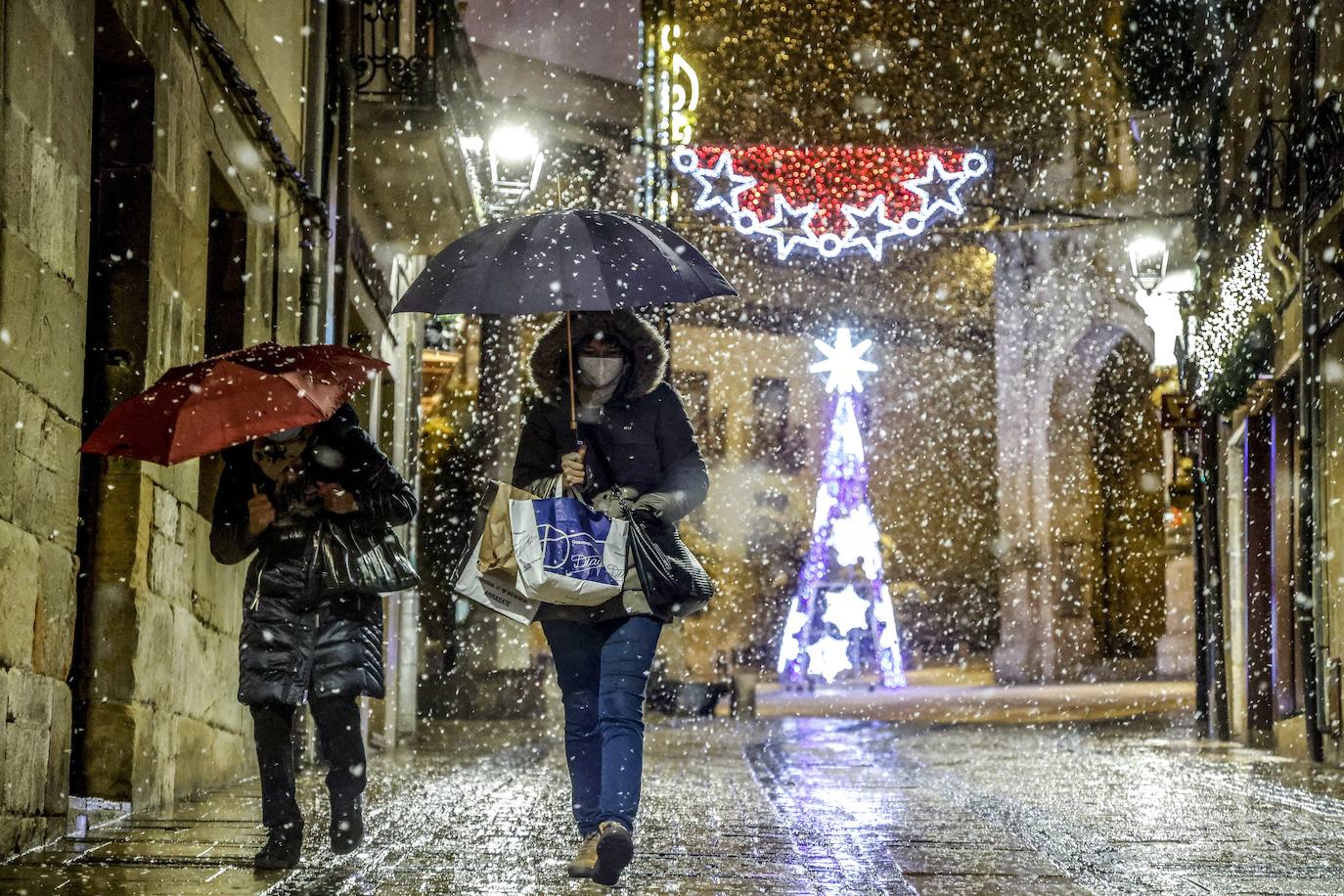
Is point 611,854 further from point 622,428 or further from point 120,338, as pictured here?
point 120,338

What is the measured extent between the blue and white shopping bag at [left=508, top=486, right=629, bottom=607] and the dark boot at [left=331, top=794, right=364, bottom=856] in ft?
3.59

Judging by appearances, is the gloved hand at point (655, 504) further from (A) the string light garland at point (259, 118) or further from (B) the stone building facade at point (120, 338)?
(A) the string light garland at point (259, 118)

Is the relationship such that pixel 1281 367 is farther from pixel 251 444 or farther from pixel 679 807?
pixel 251 444

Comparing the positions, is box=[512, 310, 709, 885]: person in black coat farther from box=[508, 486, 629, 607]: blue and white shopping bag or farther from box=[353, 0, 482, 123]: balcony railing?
box=[353, 0, 482, 123]: balcony railing

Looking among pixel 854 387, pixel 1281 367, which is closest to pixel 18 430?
pixel 1281 367

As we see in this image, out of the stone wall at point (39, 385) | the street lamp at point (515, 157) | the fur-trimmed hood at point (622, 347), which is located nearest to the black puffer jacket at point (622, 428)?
the fur-trimmed hood at point (622, 347)

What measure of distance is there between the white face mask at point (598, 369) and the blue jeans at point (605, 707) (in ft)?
2.33

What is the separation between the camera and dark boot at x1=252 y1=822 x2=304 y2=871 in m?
5.39

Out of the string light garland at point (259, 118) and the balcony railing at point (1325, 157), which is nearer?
the string light garland at point (259, 118)

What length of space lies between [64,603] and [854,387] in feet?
87.5

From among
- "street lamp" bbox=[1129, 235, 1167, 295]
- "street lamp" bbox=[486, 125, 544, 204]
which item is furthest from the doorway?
"street lamp" bbox=[1129, 235, 1167, 295]

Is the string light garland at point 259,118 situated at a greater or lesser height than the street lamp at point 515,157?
lesser

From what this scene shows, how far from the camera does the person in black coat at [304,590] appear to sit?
5.49 meters

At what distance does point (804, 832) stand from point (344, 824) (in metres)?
1.92
